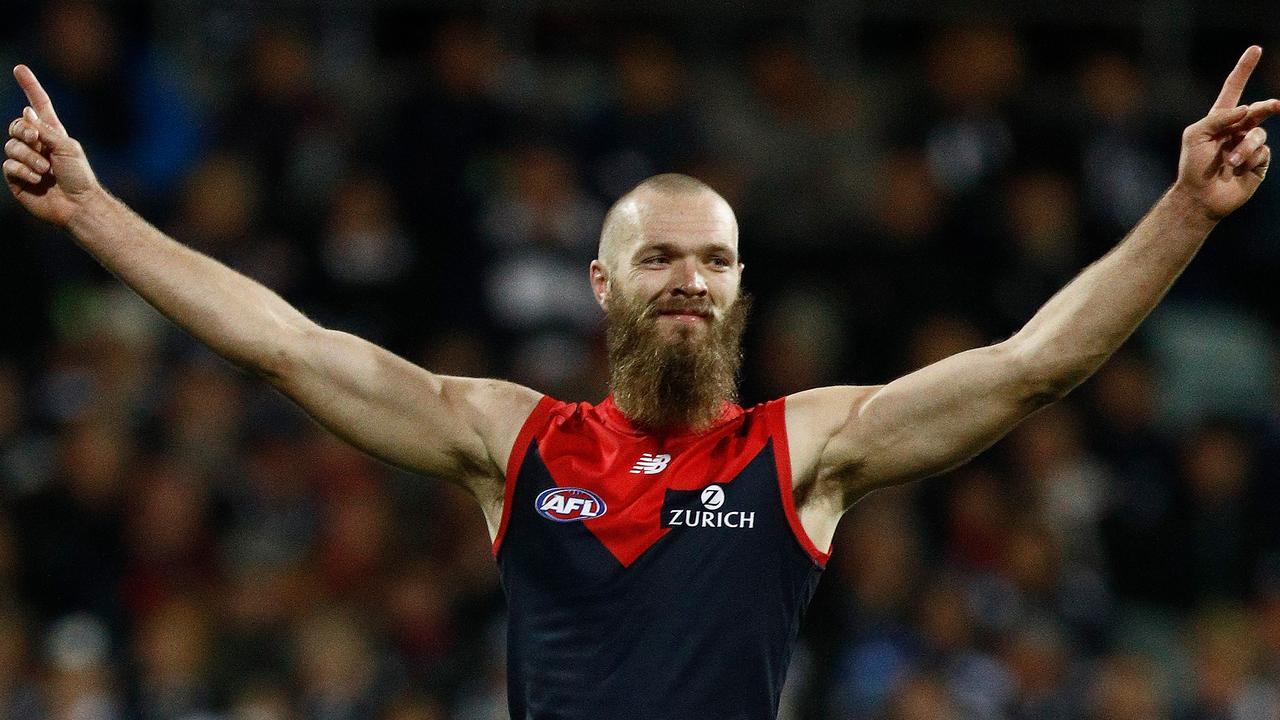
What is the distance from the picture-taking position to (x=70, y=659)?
823cm

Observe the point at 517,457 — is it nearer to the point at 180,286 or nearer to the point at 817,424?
the point at 817,424

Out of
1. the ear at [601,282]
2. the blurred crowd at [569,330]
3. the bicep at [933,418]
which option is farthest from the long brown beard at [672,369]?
the blurred crowd at [569,330]

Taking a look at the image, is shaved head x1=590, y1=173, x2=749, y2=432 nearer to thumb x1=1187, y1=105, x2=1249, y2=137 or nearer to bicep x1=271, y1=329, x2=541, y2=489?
bicep x1=271, y1=329, x2=541, y2=489

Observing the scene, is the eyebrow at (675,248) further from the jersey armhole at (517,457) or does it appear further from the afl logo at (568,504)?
the afl logo at (568,504)

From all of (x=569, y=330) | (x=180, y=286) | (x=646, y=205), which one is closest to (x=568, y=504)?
(x=646, y=205)

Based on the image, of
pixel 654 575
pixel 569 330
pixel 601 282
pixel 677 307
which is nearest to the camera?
pixel 654 575

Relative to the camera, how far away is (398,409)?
455cm

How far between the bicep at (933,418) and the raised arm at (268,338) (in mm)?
825

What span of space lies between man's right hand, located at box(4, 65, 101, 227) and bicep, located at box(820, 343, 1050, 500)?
73.6 inches

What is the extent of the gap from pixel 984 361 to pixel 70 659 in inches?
208

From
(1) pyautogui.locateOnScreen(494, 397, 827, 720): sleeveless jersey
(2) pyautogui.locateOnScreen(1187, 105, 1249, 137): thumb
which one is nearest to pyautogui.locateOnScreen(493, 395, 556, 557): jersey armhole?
(1) pyautogui.locateOnScreen(494, 397, 827, 720): sleeveless jersey

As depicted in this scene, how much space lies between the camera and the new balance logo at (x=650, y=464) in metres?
4.49

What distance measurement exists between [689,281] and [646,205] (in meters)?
0.26

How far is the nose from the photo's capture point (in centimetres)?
454
